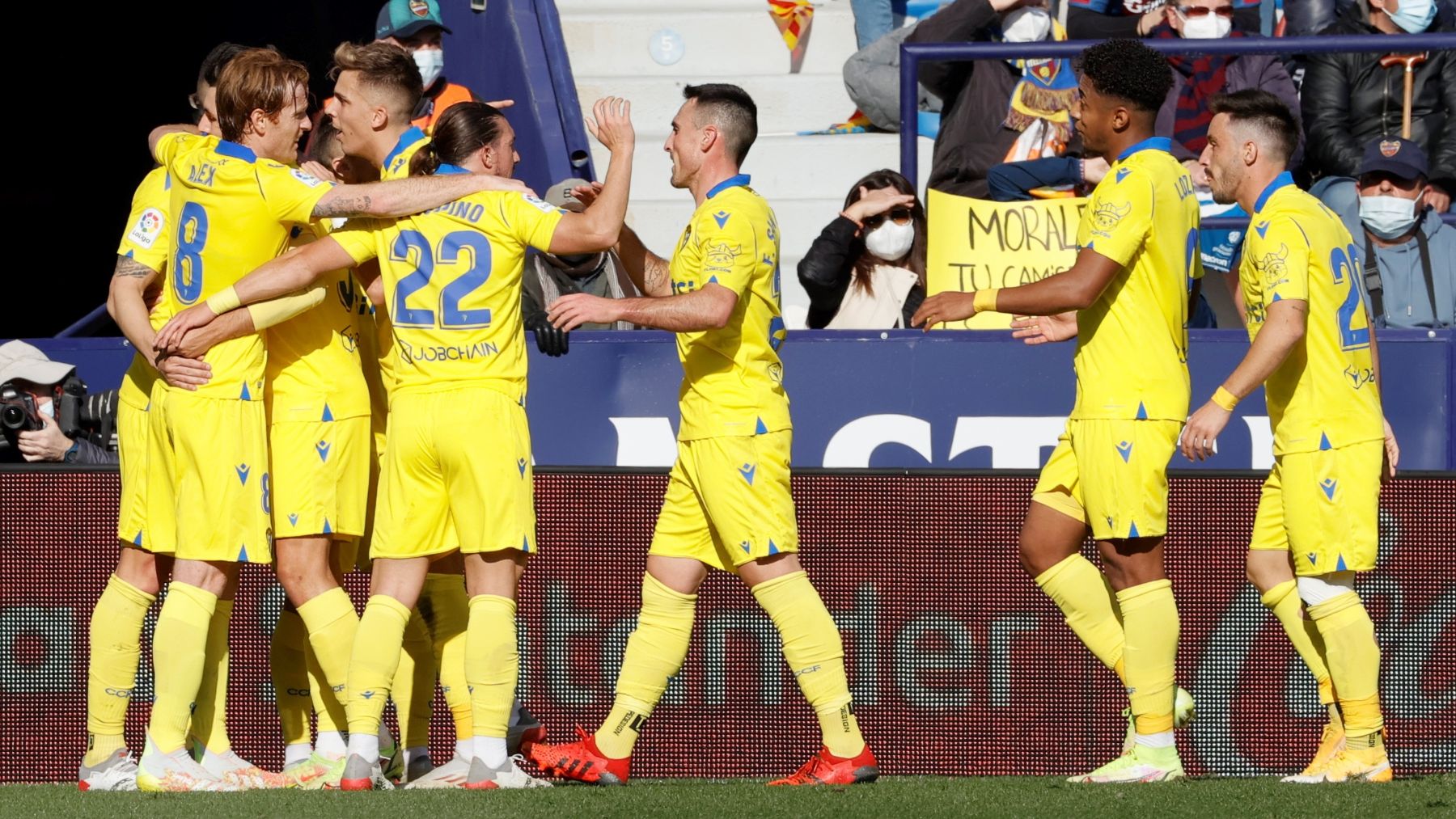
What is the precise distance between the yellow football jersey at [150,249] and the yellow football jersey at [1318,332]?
10.8ft

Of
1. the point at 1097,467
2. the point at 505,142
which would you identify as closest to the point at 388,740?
the point at 505,142

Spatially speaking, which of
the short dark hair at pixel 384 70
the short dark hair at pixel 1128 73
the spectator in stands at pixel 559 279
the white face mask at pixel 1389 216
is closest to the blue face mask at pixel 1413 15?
the white face mask at pixel 1389 216

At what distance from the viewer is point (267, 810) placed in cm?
517

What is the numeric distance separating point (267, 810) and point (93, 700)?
1.12 m

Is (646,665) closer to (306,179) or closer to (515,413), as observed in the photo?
(515,413)

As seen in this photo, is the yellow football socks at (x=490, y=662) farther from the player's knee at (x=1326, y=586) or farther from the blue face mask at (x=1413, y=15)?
the blue face mask at (x=1413, y=15)

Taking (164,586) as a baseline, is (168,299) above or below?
above

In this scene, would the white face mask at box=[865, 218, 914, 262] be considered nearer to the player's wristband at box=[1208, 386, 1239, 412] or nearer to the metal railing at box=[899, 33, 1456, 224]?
the metal railing at box=[899, 33, 1456, 224]

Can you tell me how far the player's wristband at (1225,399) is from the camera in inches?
217

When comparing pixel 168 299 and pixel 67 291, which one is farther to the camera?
pixel 67 291

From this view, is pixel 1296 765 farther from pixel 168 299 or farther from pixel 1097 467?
pixel 168 299

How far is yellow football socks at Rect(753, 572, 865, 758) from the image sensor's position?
587 centimetres

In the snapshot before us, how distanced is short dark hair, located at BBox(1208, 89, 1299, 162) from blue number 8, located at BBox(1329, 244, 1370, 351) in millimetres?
361

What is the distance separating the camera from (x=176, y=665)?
226 inches
